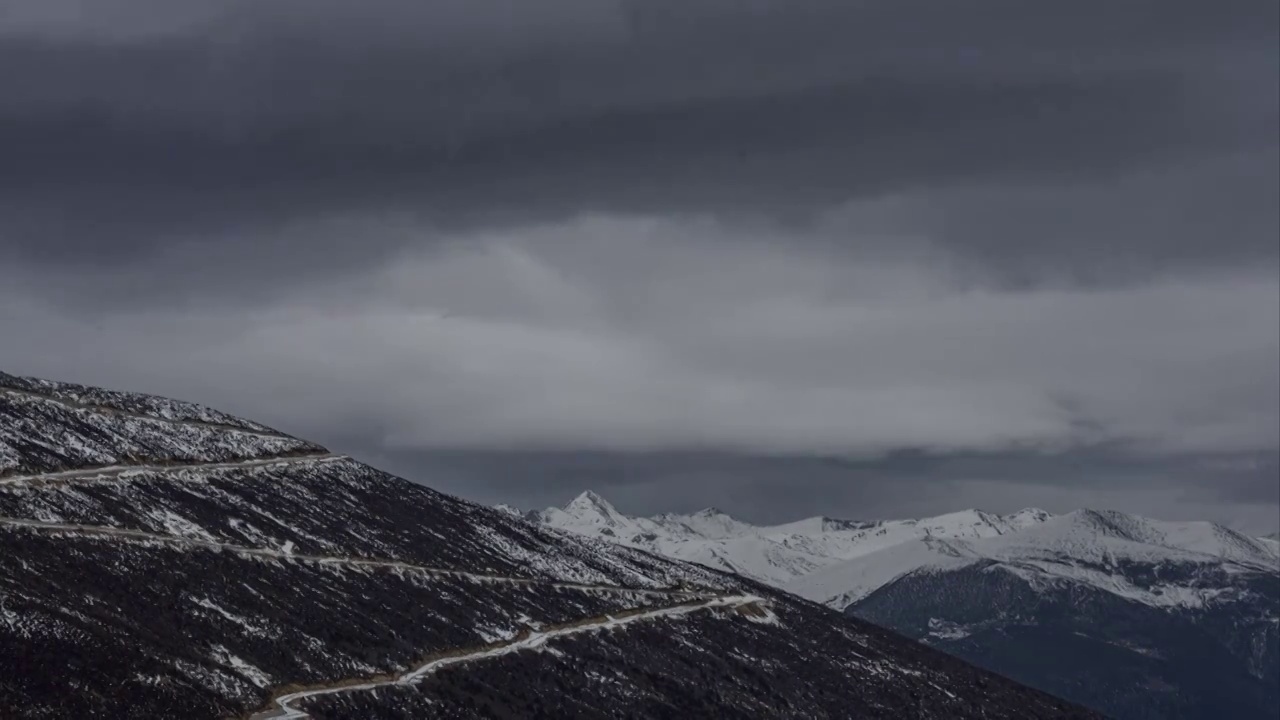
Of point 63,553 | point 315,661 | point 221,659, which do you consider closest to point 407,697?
point 315,661

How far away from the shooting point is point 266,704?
572 feet

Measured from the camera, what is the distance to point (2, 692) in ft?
489

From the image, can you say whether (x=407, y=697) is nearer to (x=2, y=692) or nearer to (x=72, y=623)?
(x=72, y=623)

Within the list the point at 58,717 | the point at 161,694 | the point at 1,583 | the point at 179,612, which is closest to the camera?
the point at 58,717

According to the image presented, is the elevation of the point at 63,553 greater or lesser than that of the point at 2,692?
greater

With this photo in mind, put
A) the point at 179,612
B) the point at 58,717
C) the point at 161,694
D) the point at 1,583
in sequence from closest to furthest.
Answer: the point at 58,717, the point at 161,694, the point at 1,583, the point at 179,612

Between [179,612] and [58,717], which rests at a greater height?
[179,612]

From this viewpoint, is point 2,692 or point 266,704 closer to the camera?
point 2,692

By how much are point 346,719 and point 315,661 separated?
58.5 ft

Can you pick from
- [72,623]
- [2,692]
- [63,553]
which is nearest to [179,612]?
[63,553]

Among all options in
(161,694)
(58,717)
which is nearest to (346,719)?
(161,694)

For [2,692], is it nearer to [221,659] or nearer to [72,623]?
[72,623]

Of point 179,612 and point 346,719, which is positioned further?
point 179,612

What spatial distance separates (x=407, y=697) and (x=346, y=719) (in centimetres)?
1838
